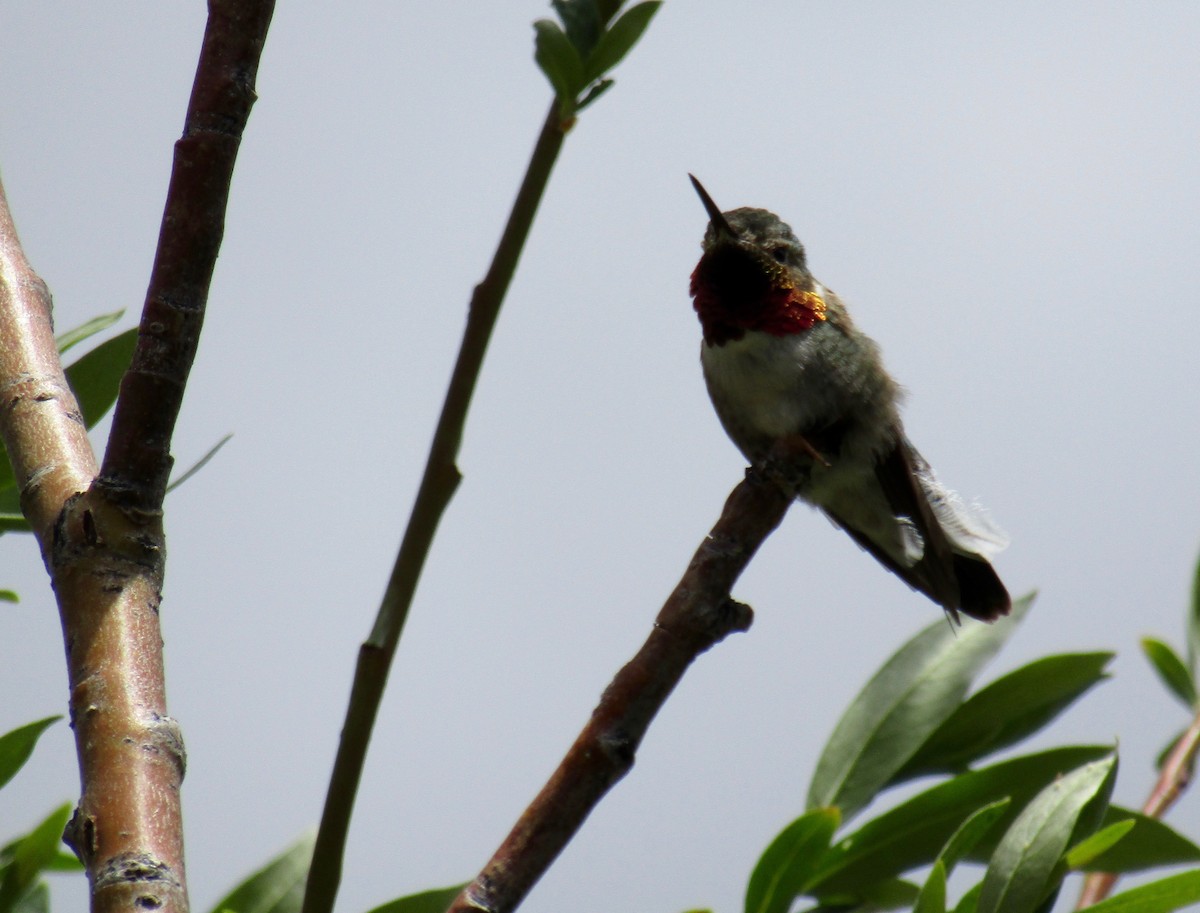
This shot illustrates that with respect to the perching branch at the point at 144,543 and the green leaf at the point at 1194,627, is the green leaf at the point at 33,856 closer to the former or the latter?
the perching branch at the point at 144,543

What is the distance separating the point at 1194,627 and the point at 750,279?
99cm

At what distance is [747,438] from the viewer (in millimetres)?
2111

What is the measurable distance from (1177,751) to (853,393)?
29.3 inches

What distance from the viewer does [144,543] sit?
38.4 inches

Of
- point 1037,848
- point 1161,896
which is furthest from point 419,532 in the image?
point 1161,896

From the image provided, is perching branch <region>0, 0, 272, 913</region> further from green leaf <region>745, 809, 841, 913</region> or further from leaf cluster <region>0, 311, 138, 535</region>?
green leaf <region>745, 809, 841, 913</region>

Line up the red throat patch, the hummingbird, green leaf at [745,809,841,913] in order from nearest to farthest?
1. green leaf at [745,809,841,913]
2. the hummingbird
3. the red throat patch

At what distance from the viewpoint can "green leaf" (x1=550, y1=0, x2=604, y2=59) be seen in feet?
2.99

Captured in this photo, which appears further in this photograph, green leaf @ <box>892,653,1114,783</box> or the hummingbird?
the hummingbird

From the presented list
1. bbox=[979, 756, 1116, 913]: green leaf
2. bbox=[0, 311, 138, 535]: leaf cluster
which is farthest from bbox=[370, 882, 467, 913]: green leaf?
bbox=[0, 311, 138, 535]: leaf cluster

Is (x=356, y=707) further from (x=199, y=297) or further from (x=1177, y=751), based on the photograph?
(x=1177, y=751)

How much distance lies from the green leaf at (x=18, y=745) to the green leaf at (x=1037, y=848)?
95 centimetres

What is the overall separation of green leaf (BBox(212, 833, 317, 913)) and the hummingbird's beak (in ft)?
4.08

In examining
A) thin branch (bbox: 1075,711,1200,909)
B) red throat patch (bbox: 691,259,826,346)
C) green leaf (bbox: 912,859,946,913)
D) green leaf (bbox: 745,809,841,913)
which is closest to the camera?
green leaf (bbox: 912,859,946,913)
